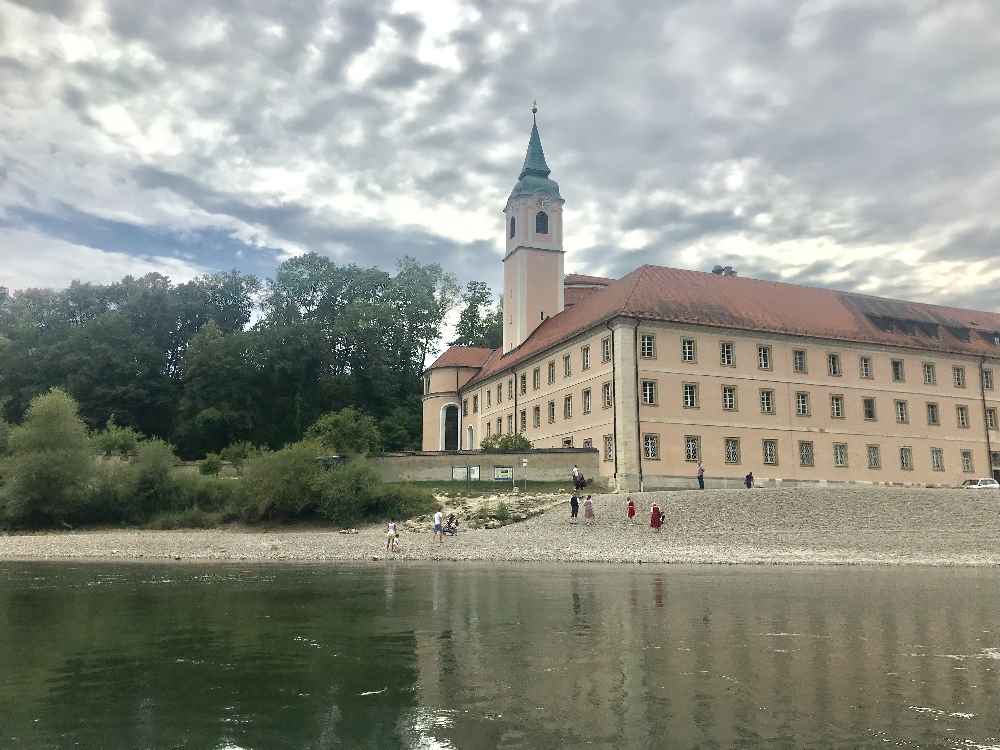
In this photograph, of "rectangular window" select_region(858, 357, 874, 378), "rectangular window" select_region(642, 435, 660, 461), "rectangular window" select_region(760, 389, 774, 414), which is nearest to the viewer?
"rectangular window" select_region(642, 435, 660, 461)

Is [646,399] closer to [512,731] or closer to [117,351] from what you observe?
[512,731]

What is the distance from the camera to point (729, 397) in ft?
170

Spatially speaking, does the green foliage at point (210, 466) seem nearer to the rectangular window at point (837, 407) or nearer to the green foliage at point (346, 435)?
the green foliage at point (346, 435)

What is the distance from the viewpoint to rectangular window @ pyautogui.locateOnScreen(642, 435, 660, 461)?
4853cm

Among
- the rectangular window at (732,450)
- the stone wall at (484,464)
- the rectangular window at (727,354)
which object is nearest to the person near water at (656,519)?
the stone wall at (484,464)

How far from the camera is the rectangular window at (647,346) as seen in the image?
164 feet

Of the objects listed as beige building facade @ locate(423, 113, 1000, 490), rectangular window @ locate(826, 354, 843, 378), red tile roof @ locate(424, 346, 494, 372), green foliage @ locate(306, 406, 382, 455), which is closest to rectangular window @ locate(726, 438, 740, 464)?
beige building facade @ locate(423, 113, 1000, 490)

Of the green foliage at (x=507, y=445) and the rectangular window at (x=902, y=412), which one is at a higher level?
the rectangular window at (x=902, y=412)

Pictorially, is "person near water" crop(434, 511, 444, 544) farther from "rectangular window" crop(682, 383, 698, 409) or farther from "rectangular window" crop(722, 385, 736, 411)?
"rectangular window" crop(722, 385, 736, 411)

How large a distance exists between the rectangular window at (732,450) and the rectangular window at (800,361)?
21.4ft

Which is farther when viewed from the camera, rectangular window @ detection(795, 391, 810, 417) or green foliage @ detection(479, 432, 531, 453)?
rectangular window @ detection(795, 391, 810, 417)

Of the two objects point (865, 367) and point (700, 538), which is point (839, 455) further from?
point (700, 538)

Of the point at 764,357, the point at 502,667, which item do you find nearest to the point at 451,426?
the point at 764,357

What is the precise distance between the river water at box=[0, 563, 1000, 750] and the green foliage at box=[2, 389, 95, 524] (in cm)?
2636
